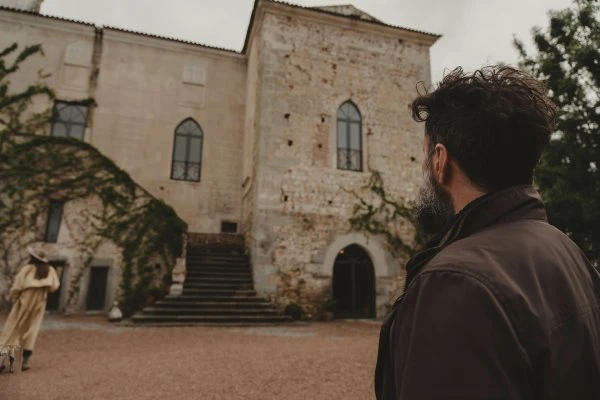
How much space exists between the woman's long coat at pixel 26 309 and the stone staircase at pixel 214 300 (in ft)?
12.1

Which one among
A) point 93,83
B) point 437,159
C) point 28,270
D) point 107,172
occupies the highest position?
point 93,83

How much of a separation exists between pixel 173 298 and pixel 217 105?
787 cm

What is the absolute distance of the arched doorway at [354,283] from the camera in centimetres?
1217

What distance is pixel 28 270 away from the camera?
19.7 ft

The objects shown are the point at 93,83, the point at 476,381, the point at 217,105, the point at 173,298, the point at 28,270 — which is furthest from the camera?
the point at 217,105

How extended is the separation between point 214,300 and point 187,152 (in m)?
6.29

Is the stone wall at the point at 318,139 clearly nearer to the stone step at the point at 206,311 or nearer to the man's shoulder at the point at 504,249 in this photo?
the stone step at the point at 206,311

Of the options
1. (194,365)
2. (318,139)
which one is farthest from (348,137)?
(194,365)

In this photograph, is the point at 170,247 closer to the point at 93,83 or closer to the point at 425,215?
the point at 93,83

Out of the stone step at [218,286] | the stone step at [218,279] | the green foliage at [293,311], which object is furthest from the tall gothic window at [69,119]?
the green foliage at [293,311]

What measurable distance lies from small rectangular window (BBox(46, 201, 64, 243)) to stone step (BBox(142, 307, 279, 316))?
14.8ft

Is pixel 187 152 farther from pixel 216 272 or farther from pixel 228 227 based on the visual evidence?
pixel 216 272

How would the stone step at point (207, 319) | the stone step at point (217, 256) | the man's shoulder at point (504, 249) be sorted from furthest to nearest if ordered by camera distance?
the stone step at point (217, 256) → the stone step at point (207, 319) → the man's shoulder at point (504, 249)

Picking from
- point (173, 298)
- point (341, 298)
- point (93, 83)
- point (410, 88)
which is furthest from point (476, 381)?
point (93, 83)
